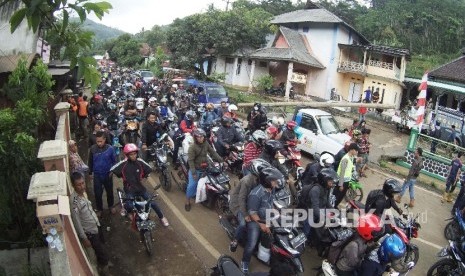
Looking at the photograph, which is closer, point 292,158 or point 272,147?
point 272,147

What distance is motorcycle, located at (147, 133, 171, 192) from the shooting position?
845cm

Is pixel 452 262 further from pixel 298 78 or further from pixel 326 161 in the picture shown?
pixel 298 78

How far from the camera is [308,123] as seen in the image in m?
12.1

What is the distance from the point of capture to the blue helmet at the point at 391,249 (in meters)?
4.14

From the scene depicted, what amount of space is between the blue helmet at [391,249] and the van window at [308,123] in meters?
7.76

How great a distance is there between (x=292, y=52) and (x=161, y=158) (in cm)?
2224

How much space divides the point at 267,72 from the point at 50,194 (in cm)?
2922

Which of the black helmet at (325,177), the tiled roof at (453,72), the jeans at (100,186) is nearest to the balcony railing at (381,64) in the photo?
the tiled roof at (453,72)

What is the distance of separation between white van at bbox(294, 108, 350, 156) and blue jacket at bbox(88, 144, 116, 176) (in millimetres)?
6786

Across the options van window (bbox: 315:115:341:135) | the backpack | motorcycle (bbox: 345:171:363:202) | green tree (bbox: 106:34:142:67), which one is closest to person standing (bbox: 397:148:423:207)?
motorcycle (bbox: 345:171:363:202)

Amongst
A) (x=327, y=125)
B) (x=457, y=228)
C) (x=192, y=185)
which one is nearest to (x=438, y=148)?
(x=327, y=125)

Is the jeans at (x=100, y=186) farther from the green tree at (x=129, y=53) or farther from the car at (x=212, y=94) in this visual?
the green tree at (x=129, y=53)

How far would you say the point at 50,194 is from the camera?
390 centimetres

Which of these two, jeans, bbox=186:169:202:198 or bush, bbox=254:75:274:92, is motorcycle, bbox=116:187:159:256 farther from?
bush, bbox=254:75:274:92
